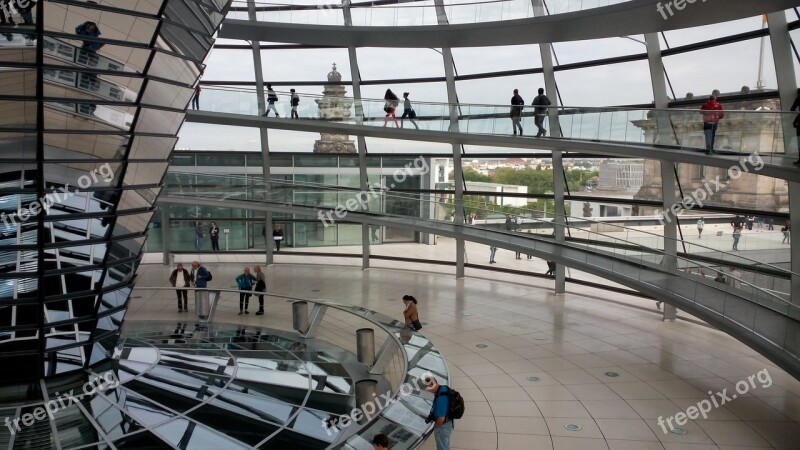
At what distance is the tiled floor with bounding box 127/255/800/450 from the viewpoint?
1118 centimetres

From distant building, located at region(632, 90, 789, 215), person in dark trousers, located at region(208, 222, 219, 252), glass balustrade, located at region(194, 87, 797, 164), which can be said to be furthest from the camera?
person in dark trousers, located at region(208, 222, 219, 252)

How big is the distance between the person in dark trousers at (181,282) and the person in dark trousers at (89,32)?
410 inches

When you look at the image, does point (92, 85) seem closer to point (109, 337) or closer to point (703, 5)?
point (109, 337)

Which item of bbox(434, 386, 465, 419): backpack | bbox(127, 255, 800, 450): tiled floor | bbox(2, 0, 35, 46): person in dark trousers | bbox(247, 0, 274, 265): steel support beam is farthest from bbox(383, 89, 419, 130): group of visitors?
bbox(2, 0, 35, 46): person in dark trousers

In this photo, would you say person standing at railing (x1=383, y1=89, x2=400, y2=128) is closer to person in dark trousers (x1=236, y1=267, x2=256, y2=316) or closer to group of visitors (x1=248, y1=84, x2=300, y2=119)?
group of visitors (x1=248, y1=84, x2=300, y2=119)

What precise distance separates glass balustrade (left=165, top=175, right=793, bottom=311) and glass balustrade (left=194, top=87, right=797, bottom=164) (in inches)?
94.4

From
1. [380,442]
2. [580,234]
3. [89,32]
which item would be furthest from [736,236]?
[89,32]

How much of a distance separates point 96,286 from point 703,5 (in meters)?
13.6

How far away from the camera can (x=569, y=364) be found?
14.9 m

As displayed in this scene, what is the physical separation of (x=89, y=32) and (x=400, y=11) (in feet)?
49.4

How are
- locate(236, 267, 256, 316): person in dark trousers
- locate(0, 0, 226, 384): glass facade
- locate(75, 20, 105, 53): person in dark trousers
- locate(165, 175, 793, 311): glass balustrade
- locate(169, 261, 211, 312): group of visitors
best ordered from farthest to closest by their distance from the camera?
locate(169, 261, 211, 312): group of visitors < locate(236, 267, 256, 316): person in dark trousers < locate(165, 175, 793, 311): glass balustrade < locate(0, 0, 226, 384): glass facade < locate(75, 20, 105, 53): person in dark trousers

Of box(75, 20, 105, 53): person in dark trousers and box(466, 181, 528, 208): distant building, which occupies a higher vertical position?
box(75, 20, 105, 53): person in dark trousers

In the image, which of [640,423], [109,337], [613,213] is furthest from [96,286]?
[613,213]

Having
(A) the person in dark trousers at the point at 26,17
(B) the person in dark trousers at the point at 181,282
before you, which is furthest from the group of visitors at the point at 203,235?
(A) the person in dark trousers at the point at 26,17
